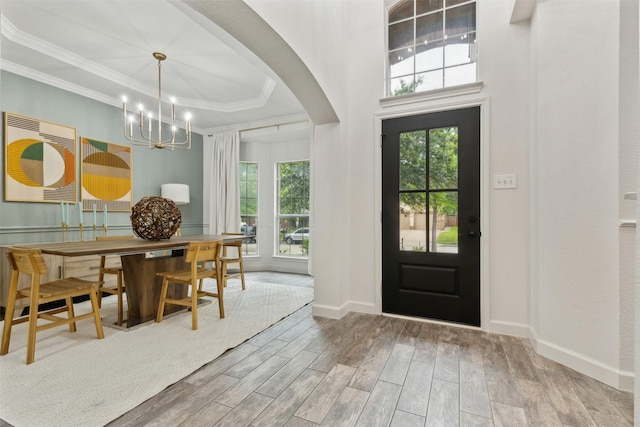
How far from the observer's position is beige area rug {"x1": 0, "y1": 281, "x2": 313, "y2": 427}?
1482 millimetres

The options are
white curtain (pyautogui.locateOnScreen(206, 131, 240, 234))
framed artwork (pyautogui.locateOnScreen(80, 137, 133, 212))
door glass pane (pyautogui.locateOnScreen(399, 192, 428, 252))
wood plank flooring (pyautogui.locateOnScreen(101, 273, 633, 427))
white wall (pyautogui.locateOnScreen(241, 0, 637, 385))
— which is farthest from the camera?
white curtain (pyautogui.locateOnScreen(206, 131, 240, 234))

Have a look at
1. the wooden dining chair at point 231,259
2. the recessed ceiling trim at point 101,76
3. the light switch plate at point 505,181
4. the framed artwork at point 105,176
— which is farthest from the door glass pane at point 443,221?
the framed artwork at point 105,176

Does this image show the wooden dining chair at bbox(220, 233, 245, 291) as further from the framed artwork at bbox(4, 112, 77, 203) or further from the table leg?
the framed artwork at bbox(4, 112, 77, 203)

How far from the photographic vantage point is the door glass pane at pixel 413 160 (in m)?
2.80

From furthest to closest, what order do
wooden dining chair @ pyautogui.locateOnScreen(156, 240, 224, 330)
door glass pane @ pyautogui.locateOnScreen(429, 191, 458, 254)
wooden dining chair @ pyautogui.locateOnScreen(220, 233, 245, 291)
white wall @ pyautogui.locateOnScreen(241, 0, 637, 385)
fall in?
wooden dining chair @ pyautogui.locateOnScreen(220, 233, 245, 291) < door glass pane @ pyautogui.locateOnScreen(429, 191, 458, 254) < wooden dining chair @ pyautogui.locateOnScreen(156, 240, 224, 330) < white wall @ pyautogui.locateOnScreen(241, 0, 637, 385)

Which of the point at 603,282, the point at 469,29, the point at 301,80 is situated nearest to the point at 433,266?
the point at 603,282

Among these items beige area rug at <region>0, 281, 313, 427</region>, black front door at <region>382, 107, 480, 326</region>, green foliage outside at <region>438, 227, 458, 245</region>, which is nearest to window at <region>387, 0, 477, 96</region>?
black front door at <region>382, 107, 480, 326</region>

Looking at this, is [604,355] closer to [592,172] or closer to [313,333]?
[592,172]

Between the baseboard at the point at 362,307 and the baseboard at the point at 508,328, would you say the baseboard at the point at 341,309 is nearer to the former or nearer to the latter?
the baseboard at the point at 362,307

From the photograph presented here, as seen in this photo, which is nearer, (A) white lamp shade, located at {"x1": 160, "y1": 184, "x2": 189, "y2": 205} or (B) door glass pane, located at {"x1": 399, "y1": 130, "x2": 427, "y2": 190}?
(B) door glass pane, located at {"x1": 399, "y1": 130, "x2": 427, "y2": 190}

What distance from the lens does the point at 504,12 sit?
Answer: 2.49m

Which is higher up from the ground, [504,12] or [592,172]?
[504,12]

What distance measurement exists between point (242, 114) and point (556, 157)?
419 centimetres

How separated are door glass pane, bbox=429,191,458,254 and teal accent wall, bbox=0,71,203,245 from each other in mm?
4180
